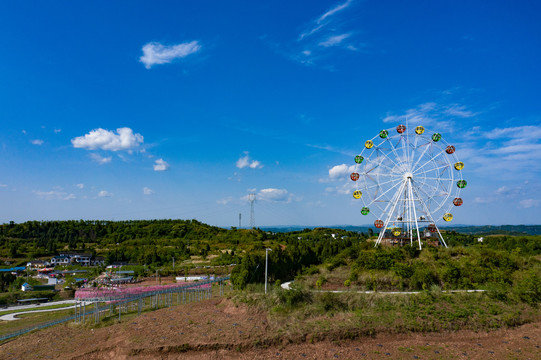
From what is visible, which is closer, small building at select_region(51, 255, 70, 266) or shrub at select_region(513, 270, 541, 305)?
shrub at select_region(513, 270, 541, 305)

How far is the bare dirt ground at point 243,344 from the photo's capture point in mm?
26281

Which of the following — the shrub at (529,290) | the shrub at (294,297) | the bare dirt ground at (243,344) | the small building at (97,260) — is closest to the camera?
the bare dirt ground at (243,344)

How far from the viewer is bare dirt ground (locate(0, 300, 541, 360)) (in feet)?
86.2

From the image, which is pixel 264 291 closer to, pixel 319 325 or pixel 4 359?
pixel 319 325

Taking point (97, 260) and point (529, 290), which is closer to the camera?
point (529, 290)

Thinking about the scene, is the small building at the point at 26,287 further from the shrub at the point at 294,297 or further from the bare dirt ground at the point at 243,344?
the shrub at the point at 294,297

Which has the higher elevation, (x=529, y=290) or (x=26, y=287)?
Result: (x=529, y=290)

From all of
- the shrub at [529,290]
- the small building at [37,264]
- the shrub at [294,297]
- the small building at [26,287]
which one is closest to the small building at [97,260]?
the small building at [37,264]

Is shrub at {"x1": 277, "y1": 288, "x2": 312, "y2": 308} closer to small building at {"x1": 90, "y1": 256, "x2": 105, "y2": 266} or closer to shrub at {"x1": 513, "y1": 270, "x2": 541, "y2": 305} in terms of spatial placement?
shrub at {"x1": 513, "y1": 270, "x2": 541, "y2": 305}

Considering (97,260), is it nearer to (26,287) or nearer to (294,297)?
(26,287)

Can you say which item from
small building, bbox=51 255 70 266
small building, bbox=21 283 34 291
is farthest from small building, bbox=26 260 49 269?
small building, bbox=21 283 34 291

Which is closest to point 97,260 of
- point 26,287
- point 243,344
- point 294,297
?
point 26,287

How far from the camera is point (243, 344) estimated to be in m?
27.1

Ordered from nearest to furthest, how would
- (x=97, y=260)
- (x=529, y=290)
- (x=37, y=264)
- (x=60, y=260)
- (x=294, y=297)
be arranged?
(x=294, y=297) < (x=529, y=290) < (x=37, y=264) < (x=60, y=260) < (x=97, y=260)
